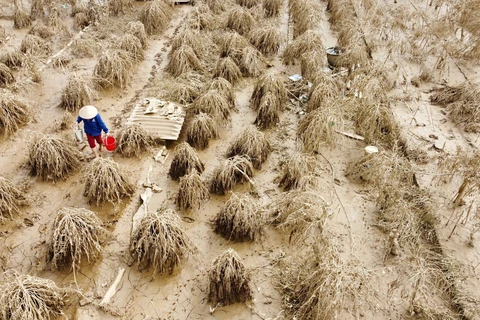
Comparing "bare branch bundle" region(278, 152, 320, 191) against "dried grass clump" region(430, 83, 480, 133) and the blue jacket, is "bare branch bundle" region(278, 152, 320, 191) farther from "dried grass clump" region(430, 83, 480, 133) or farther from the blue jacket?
"dried grass clump" region(430, 83, 480, 133)

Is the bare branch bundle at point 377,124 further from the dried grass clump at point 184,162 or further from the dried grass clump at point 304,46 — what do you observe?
the dried grass clump at point 184,162

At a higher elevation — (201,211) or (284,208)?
(284,208)

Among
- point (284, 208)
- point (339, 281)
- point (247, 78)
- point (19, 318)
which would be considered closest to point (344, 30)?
point (247, 78)

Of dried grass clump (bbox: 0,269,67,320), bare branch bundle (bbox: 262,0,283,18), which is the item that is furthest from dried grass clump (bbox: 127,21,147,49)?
dried grass clump (bbox: 0,269,67,320)

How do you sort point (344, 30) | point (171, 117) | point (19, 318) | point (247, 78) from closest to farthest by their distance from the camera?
point (19, 318)
point (171, 117)
point (247, 78)
point (344, 30)

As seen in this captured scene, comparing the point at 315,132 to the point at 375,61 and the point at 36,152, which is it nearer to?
the point at 375,61

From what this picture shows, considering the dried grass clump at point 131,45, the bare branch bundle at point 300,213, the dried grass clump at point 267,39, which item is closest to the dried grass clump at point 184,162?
the bare branch bundle at point 300,213

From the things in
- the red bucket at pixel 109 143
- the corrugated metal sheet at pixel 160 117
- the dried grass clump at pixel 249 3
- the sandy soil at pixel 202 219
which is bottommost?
the sandy soil at pixel 202 219
